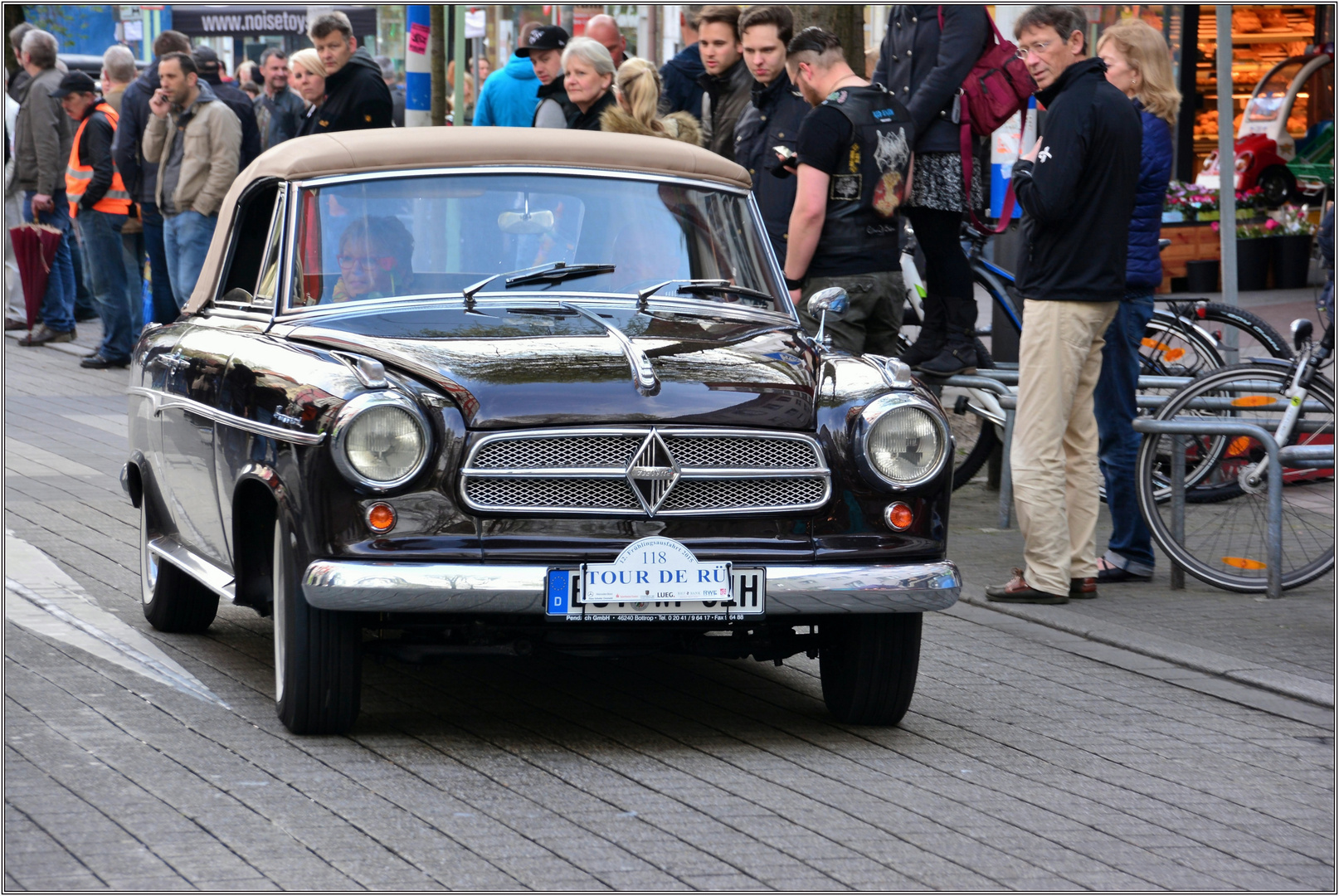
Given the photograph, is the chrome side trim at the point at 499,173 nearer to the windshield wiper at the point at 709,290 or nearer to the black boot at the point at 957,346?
the windshield wiper at the point at 709,290

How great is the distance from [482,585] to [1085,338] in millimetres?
3222

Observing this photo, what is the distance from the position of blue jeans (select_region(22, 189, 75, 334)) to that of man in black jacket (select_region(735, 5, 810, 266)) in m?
9.45

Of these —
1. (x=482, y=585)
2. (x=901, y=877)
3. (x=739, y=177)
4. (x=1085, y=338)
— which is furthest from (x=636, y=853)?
(x=1085, y=338)

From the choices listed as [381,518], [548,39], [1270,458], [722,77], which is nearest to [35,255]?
[548,39]

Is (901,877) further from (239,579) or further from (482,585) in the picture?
(239,579)

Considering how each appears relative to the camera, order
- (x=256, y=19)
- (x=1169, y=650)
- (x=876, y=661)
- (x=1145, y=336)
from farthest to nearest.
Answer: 1. (x=256, y=19)
2. (x=1145, y=336)
3. (x=1169, y=650)
4. (x=876, y=661)

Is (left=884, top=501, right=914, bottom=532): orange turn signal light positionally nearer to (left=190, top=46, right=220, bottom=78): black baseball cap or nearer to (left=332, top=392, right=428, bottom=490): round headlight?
(left=332, top=392, right=428, bottom=490): round headlight

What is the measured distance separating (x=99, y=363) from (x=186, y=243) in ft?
7.29

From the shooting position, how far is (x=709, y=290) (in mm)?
6363

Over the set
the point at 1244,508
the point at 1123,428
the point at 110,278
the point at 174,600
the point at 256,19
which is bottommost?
the point at 174,600

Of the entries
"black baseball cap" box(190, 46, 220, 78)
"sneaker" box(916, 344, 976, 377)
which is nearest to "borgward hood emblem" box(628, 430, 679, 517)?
"sneaker" box(916, 344, 976, 377)

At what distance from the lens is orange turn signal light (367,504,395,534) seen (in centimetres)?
503

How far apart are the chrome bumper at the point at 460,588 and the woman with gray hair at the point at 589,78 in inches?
225

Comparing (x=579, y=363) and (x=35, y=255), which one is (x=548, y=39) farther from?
(x=35, y=255)
